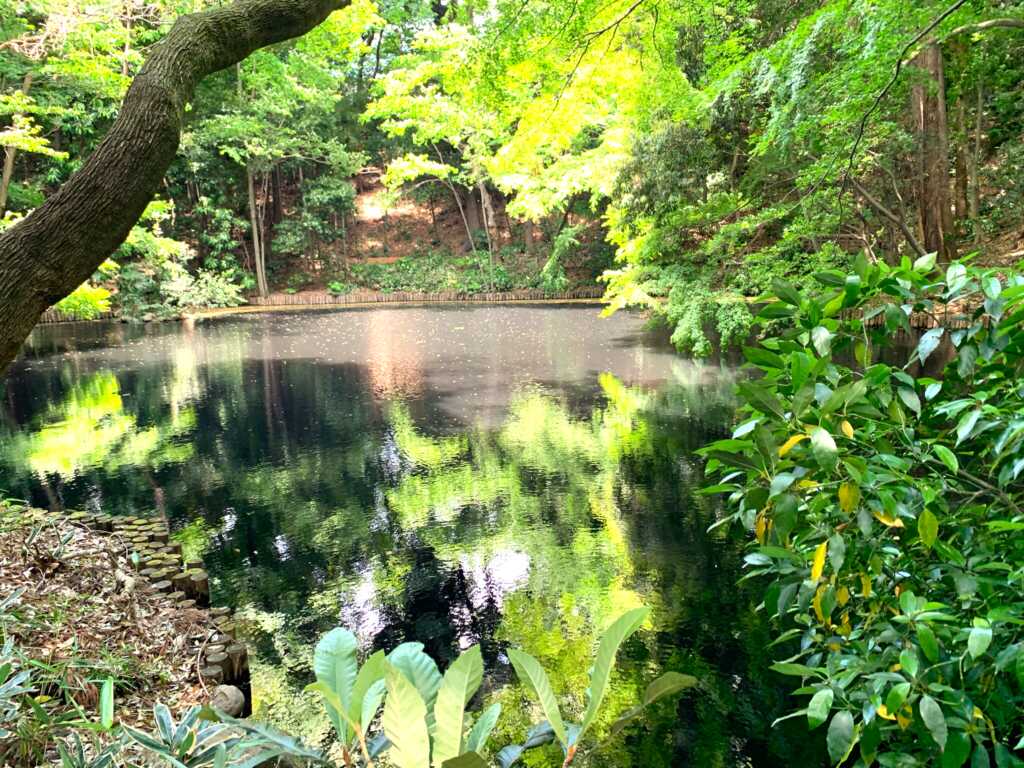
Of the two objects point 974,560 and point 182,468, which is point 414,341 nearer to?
point 182,468

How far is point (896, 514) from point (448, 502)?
13.2 feet

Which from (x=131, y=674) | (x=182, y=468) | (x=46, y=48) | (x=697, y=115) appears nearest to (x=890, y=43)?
(x=697, y=115)

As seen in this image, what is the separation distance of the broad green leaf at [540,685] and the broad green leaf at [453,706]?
0.05 meters

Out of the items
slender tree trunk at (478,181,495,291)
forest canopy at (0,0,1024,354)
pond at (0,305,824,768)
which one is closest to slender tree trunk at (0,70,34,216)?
forest canopy at (0,0,1024,354)

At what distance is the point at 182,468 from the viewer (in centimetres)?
580

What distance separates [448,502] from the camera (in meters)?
5.10

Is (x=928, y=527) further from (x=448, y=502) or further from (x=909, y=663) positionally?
(x=448, y=502)

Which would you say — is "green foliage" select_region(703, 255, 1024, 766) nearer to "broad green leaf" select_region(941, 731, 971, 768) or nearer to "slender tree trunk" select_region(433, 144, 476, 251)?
"broad green leaf" select_region(941, 731, 971, 768)

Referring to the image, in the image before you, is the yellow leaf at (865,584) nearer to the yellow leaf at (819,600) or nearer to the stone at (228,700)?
the yellow leaf at (819,600)

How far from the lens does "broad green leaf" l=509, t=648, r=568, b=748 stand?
80 centimetres

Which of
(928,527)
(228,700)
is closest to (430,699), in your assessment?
(928,527)

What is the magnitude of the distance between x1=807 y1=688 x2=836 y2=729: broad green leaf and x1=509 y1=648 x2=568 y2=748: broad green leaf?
2.24 feet

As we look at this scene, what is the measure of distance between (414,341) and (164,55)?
34.9ft

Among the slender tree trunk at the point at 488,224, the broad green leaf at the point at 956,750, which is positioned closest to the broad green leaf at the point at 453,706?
the broad green leaf at the point at 956,750
